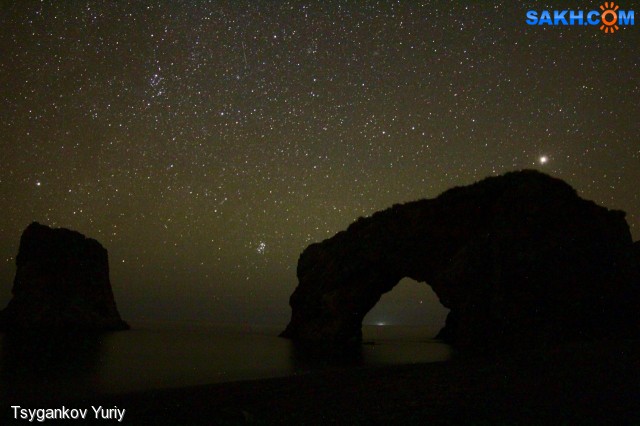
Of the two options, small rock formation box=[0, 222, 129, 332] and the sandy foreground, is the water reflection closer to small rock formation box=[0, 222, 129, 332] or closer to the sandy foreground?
the sandy foreground

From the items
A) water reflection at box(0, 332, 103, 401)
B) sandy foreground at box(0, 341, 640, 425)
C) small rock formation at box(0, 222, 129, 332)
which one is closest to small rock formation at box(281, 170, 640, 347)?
sandy foreground at box(0, 341, 640, 425)

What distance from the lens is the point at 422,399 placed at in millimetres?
9836

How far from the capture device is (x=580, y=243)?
29.9 metres

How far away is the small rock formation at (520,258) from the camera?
28234 millimetres

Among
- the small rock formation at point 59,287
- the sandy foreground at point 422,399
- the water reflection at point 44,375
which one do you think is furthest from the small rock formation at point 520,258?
the small rock formation at point 59,287

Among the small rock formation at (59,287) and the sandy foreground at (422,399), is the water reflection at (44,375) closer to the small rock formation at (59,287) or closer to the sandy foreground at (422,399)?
the sandy foreground at (422,399)

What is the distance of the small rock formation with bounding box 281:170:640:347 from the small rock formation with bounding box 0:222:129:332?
54286mm

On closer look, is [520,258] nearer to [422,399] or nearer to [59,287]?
[422,399]

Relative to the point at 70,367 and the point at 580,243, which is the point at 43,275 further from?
the point at 580,243

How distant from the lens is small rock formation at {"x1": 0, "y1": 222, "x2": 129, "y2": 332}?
218ft

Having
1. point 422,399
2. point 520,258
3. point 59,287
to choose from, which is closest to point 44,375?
point 422,399

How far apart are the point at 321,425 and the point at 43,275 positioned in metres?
77.0

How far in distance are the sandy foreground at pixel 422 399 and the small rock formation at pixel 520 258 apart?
501 inches

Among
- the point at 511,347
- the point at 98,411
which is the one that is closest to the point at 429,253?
the point at 511,347
